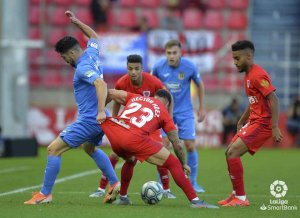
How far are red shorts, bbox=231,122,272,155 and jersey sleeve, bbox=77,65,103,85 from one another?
1848 millimetres

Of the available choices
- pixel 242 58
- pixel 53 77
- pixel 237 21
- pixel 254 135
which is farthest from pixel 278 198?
pixel 237 21

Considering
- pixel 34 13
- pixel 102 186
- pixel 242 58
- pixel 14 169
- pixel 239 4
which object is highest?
pixel 239 4

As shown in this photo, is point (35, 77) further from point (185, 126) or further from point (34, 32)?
point (185, 126)

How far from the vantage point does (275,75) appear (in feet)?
90.3

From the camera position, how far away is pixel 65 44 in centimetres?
1048

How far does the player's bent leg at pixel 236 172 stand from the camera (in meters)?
10.5

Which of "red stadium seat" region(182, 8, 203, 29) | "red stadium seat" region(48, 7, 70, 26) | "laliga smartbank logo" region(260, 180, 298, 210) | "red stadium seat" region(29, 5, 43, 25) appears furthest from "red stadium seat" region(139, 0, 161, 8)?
"laliga smartbank logo" region(260, 180, 298, 210)

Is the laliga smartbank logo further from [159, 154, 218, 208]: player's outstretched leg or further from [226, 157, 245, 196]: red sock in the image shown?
[159, 154, 218, 208]: player's outstretched leg

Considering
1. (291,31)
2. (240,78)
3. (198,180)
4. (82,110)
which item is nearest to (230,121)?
(240,78)

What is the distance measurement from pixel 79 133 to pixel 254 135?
2.07m

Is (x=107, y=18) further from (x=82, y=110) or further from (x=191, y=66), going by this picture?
(x=82, y=110)

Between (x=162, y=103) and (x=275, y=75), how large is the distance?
698 inches

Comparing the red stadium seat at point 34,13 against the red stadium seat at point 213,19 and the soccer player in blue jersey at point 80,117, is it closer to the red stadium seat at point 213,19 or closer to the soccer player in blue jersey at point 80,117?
the red stadium seat at point 213,19

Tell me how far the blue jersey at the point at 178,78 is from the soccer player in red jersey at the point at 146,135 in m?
3.33
